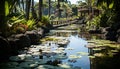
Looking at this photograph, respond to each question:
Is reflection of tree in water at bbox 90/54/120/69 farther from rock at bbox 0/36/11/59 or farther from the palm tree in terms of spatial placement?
the palm tree

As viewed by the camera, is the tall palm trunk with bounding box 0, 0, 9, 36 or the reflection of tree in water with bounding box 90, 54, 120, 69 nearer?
the reflection of tree in water with bounding box 90, 54, 120, 69

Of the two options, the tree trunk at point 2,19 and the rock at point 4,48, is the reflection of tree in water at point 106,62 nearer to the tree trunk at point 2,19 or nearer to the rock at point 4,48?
the rock at point 4,48

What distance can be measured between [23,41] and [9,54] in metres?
2.34

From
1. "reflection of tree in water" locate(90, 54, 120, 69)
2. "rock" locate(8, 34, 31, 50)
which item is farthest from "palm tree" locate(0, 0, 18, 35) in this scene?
"reflection of tree in water" locate(90, 54, 120, 69)

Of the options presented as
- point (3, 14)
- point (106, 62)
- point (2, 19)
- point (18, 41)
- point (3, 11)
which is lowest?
point (106, 62)

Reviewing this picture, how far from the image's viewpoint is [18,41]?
12352 mm

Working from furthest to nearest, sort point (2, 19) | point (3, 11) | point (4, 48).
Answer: point (2, 19) → point (3, 11) → point (4, 48)

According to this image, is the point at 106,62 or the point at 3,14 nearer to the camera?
the point at 106,62

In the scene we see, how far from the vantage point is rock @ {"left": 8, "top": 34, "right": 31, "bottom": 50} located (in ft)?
38.5

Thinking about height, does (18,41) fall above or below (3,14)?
below

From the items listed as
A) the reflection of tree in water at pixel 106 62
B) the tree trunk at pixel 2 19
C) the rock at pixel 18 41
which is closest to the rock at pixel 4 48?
the rock at pixel 18 41

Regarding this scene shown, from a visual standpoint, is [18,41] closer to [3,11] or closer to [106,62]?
[3,11]

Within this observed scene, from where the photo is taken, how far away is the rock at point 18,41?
38.5 ft

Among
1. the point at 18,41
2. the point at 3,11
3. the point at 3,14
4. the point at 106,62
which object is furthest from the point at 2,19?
the point at 106,62
